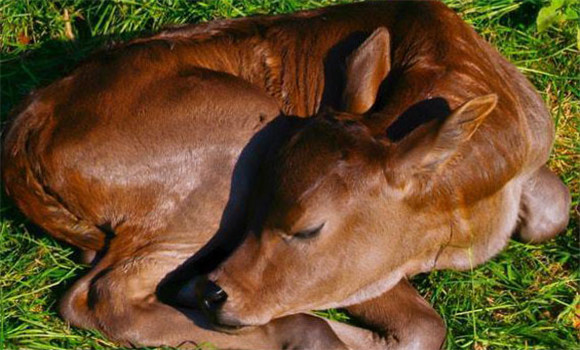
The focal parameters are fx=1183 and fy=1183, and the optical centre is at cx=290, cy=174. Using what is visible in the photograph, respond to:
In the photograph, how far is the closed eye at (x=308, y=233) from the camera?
5.46 metres

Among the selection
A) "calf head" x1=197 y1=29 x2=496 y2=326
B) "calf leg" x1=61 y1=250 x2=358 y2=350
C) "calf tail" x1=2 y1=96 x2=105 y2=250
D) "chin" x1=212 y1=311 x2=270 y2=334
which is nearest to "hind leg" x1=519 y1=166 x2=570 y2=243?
"calf head" x1=197 y1=29 x2=496 y2=326

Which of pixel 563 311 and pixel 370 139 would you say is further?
pixel 563 311

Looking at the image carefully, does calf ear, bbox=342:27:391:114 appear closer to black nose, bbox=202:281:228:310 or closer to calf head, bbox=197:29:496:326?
calf head, bbox=197:29:496:326

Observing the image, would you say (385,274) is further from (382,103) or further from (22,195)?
(22,195)

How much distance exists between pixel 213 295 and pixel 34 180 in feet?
3.91

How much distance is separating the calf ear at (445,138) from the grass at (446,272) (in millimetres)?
1122

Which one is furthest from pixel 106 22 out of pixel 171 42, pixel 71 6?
pixel 171 42

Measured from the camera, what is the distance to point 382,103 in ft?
19.6

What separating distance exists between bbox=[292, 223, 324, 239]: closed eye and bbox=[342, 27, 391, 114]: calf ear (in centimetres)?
73

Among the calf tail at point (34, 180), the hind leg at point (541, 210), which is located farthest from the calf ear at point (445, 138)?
the calf tail at point (34, 180)

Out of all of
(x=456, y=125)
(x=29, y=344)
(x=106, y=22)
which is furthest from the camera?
(x=106, y=22)

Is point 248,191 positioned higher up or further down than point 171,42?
further down

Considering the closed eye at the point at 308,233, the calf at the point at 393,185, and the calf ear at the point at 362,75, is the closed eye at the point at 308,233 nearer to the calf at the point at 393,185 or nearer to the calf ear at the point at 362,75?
the calf at the point at 393,185

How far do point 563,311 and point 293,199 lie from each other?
6.09ft
